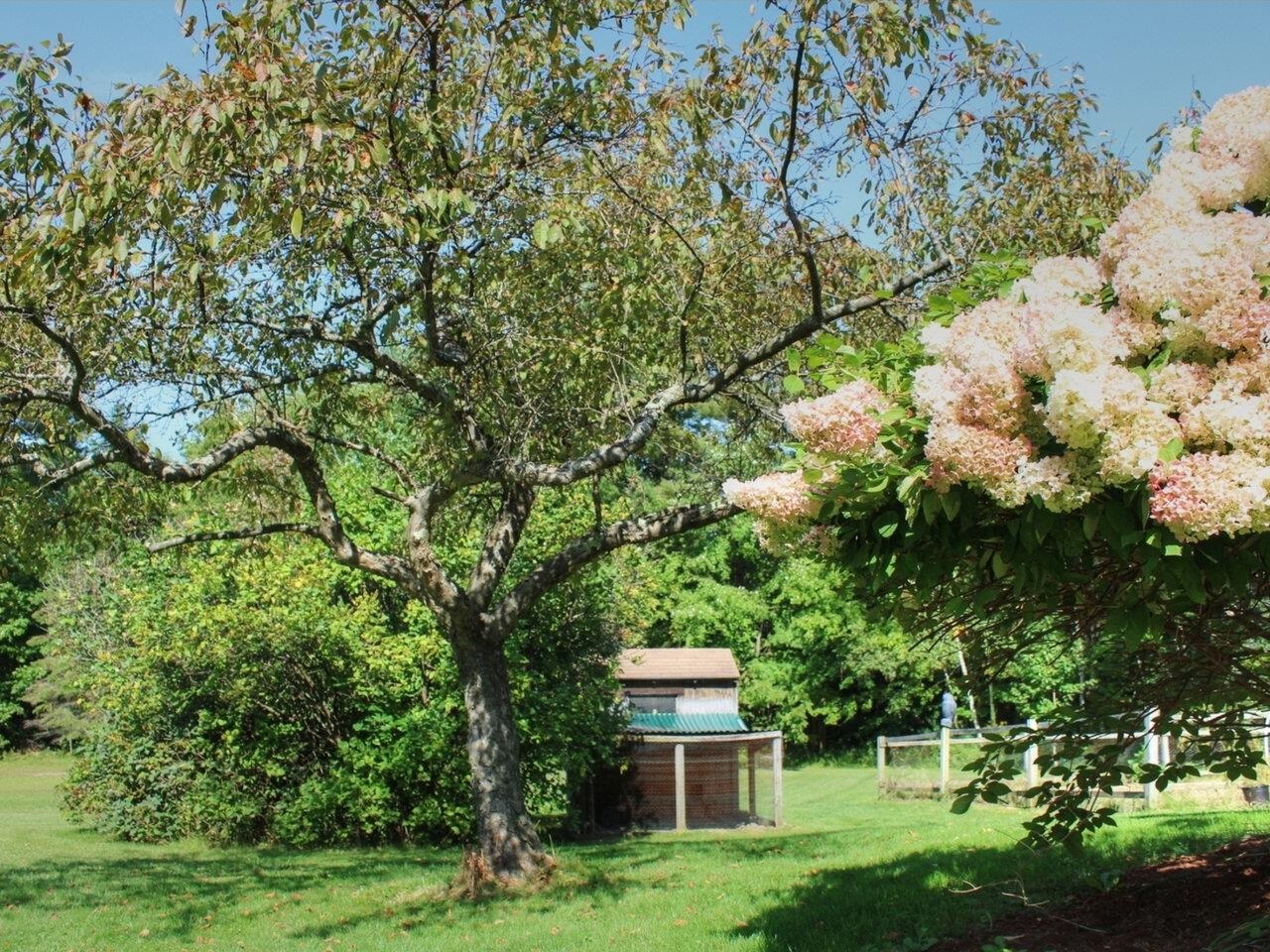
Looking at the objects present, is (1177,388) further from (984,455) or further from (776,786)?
(776,786)

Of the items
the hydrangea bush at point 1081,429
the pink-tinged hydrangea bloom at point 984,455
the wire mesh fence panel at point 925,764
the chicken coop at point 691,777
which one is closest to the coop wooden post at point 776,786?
the chicken coop at point 691,777

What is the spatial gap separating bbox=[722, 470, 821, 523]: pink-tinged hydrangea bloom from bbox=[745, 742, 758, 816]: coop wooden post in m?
14.8

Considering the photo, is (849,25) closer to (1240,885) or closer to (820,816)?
(1240,885)

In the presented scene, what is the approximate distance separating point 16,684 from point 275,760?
2655cm

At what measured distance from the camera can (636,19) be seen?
320 inches

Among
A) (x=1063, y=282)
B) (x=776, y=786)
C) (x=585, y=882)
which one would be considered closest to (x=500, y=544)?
(x=585, y=882)

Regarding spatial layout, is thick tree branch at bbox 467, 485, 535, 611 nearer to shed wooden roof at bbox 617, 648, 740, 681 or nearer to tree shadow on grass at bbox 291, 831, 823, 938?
tree shadow on grass at bbox 291, 831, 823, 938

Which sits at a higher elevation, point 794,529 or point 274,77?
point 274,77

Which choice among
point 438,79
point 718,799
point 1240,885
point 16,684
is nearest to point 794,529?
point 1240,885

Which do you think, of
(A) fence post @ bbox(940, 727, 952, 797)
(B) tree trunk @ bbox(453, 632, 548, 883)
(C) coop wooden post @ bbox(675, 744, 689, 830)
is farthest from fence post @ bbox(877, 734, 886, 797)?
(B) tree trunk @ bbox(453, 632, 548, 883)

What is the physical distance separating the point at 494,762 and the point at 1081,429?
320 inches

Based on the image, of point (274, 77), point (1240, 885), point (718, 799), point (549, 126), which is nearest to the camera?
point (1240, 885)

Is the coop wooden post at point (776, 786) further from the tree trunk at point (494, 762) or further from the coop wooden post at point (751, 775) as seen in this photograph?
the tree trunk at point (494, 762)

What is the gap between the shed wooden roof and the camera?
73.8 feet
